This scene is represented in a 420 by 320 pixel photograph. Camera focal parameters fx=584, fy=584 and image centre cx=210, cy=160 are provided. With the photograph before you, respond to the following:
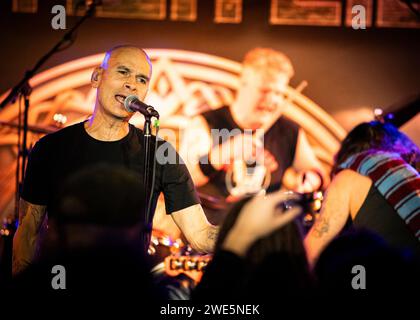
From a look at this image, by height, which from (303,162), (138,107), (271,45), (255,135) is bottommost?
(303,162)

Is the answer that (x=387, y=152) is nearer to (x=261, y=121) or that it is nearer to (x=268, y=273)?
(x=268, y=273)

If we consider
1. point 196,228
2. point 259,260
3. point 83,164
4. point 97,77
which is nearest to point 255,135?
point 97,77

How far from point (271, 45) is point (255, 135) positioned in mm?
979

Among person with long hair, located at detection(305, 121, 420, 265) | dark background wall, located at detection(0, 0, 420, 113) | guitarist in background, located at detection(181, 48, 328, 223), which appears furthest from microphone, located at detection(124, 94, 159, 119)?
dark background wall, located at detection(0, 0, 420, 113)

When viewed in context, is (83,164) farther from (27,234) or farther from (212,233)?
(212,233)

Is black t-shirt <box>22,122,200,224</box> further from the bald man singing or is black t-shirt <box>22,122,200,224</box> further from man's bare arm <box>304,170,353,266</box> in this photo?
man's bare arm <box>304,170,353,266</box>

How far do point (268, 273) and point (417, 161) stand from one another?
2398 mm

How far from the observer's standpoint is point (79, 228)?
167 centimetres

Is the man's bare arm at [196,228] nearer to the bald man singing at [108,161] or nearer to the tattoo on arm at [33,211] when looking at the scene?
the bald man singing at [108,161]

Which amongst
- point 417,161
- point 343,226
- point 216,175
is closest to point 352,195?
point 343,226

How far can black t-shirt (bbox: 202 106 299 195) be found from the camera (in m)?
6.09

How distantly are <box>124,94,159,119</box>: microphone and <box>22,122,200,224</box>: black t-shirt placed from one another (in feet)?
0.96

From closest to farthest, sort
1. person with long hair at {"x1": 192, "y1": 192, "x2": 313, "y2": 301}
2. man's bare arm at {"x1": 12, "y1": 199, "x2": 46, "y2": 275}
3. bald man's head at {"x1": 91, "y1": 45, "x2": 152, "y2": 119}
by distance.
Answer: person with long hair at {"x1": 192, "y1": 192, "x2": 313, "y2": 301} → man's bare arm at {"x1": 12, "y1": 199, "x2": 46, "y2": 275} → bald man's head at {"x1": 91, "y1": 45, "x2": 152, "y2": 119}

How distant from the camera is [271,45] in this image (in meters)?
6.21
